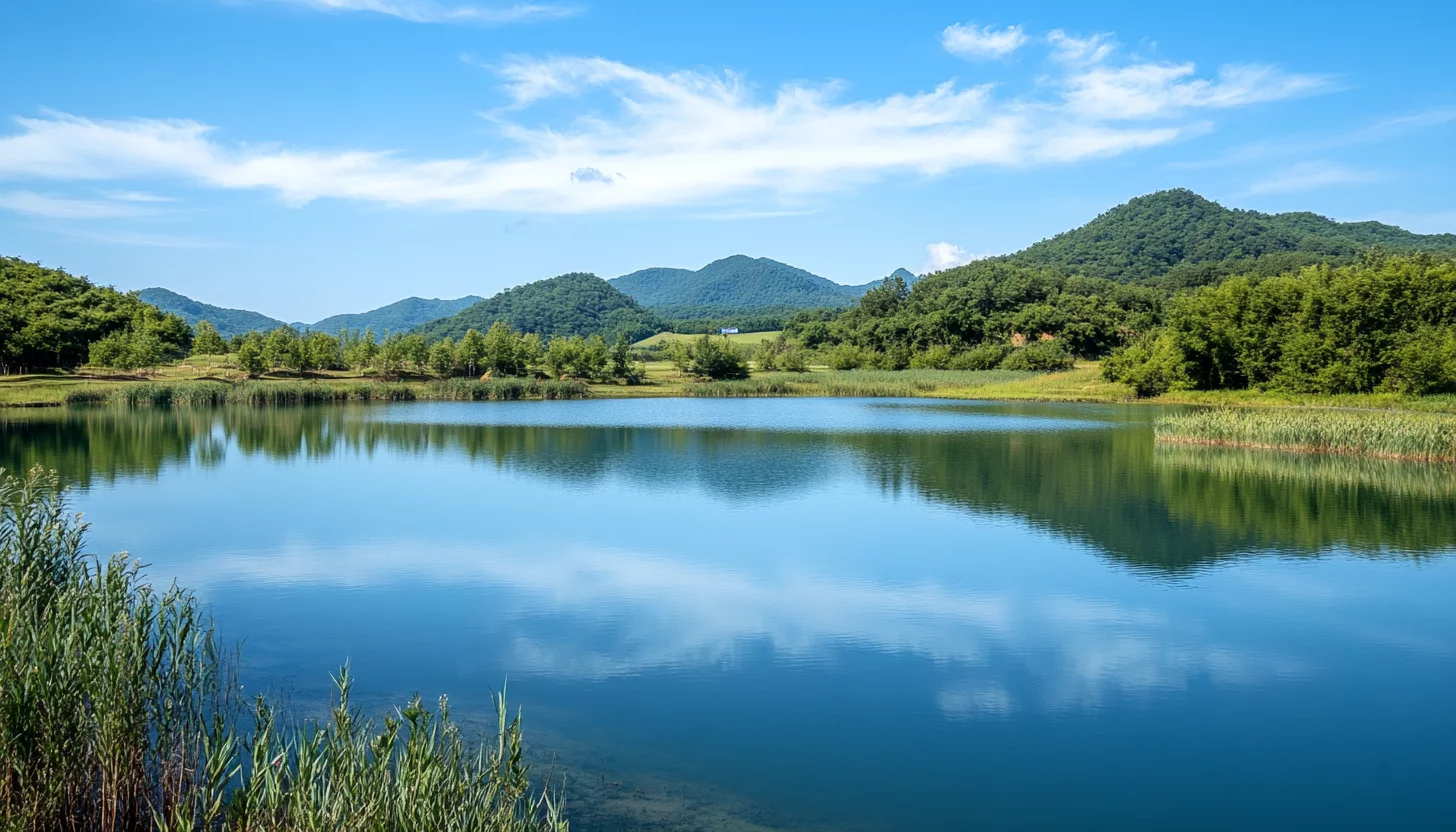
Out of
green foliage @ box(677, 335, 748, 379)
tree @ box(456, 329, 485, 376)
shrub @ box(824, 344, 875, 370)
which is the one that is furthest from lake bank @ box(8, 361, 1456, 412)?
shrub @ box(824, 344, 875, 370)

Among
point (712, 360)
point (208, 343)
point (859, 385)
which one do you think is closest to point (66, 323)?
point (208, 343)

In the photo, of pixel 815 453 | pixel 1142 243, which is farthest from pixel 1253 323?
pixel 1142 243

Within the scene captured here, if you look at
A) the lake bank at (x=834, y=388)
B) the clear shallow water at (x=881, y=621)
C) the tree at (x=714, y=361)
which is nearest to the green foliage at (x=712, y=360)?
the tree at (x=714, y=361)

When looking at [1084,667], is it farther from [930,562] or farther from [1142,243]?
[1142,243]

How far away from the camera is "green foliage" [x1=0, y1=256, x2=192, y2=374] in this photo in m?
52.1

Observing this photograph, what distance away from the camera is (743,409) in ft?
160

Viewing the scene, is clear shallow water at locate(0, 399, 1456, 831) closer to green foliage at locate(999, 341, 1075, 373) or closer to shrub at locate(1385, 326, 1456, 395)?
shrub at locate(1385, 326, 1456, 395)

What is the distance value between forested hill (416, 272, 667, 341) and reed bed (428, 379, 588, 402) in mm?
64128

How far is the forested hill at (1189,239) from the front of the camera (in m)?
105

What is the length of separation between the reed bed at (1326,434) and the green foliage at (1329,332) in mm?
14445

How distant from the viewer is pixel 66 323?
179 ft

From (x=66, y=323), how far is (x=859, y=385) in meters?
46.3

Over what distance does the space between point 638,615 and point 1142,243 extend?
118 m

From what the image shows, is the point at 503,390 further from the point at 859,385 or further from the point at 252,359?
the point at 859,385
